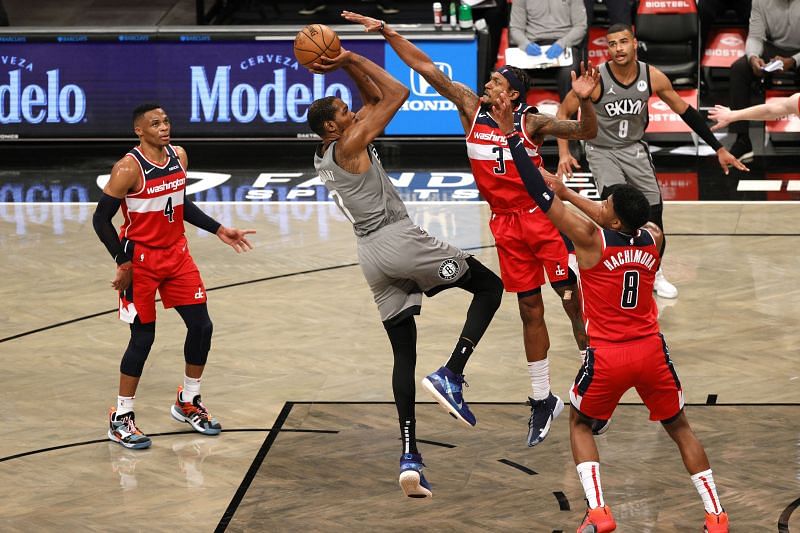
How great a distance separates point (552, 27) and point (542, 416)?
8530 mm

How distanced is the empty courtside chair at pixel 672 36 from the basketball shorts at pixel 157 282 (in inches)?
368

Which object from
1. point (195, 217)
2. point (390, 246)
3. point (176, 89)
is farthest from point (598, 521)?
point (176, 89)

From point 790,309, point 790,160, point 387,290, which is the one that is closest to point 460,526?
point 387,290

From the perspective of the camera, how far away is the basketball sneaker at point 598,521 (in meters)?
5.73

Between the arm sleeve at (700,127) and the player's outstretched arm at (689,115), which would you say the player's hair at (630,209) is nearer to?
the player's outstretched arm at (689,115)

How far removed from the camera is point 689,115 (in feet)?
29.9

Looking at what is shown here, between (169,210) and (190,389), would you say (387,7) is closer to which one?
(169,210)

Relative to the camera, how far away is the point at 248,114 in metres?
15.3

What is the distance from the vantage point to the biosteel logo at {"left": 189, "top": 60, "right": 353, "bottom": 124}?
15.2m

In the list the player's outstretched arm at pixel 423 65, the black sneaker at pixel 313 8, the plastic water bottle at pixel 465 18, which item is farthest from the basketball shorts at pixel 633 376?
the black sneaker at pixel 313 8

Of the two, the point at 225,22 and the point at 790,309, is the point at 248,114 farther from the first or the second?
the point at 790,309

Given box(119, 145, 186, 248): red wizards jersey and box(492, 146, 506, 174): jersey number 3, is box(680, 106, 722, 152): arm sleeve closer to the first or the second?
box(492, 146, 506, 174): jersey number 3

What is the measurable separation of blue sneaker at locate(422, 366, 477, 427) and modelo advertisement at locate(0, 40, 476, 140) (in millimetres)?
8550

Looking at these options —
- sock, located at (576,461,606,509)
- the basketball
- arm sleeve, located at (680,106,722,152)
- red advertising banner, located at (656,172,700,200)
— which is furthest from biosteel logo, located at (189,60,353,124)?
sock, located at (576,461,606,509)
